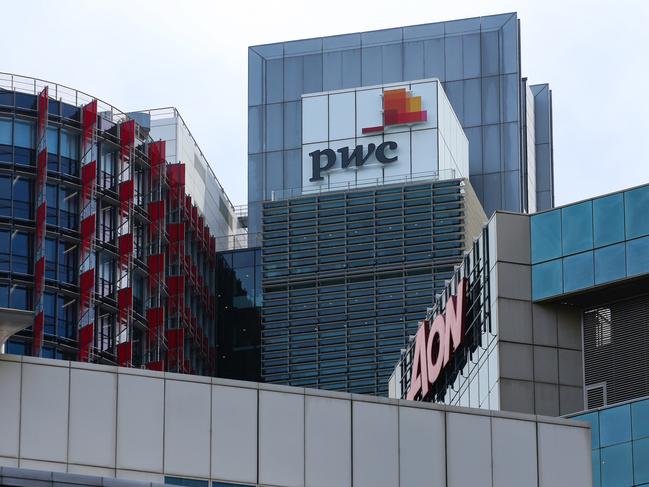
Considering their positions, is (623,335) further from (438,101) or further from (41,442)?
(438,101)

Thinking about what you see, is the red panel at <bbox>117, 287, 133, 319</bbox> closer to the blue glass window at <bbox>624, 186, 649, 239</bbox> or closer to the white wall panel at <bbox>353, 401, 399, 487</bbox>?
the blue glass window at <bbox>624, 186, 649, 239</bbox>

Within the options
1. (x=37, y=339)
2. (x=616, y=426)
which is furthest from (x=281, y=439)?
(x=37, y=339)

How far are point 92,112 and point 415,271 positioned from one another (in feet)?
90.0

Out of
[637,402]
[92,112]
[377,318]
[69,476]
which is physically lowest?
[69,476]

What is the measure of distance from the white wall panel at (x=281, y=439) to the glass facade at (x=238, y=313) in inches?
4813

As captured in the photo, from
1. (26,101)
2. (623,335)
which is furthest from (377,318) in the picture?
(623,335)

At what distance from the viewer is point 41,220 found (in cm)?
15150

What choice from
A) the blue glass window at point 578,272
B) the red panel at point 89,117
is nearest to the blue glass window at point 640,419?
the blue glass window at point 578,272

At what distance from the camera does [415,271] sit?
166250mm

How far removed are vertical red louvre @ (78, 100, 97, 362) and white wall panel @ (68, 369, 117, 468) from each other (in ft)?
314

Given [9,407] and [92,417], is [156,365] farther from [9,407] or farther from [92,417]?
[9,407]

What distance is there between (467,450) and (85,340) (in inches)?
3739

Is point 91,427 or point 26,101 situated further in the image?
point 26,101

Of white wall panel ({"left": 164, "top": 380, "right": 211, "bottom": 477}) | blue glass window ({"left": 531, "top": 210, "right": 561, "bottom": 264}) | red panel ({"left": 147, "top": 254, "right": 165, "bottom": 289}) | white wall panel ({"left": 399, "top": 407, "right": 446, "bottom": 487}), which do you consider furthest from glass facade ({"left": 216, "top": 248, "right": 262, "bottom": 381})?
white wall panel ({"left": 164, "top": 380, "right": 211, "bottom": 477})
